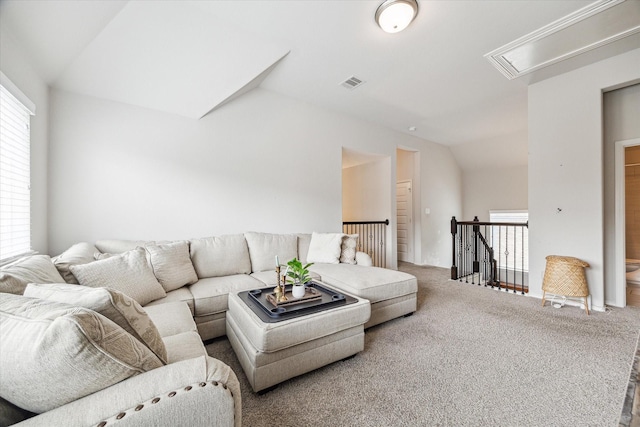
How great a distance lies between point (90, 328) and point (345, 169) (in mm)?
5916

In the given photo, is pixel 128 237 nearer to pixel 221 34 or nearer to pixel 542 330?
pixel 221 34

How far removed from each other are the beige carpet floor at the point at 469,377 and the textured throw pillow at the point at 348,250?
98 cm

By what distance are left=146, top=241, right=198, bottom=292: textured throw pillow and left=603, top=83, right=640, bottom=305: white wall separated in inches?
184

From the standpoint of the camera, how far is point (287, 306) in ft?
5.97

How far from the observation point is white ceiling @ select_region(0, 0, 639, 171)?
194cm

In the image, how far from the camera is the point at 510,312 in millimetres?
2705

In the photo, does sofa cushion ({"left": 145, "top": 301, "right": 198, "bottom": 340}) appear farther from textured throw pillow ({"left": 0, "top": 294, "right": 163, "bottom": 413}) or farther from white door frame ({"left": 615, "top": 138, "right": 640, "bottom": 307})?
white door frame ({"left": 615, "top": 138, "right": 640, "bottom": 307})

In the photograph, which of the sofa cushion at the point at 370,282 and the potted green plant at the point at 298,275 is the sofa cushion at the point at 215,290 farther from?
the sofa cushion at the point at 370,282

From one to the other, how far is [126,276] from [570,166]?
473cm

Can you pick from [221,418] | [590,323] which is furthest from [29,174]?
[590,323]

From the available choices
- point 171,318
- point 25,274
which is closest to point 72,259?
point 25,274

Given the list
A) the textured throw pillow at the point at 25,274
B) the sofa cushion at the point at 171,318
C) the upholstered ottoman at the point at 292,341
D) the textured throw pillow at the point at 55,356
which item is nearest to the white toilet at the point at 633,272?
the upholstered ottoman at the point at 292,341

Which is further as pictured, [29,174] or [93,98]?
[93,98]

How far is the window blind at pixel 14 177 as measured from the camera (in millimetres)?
1689
